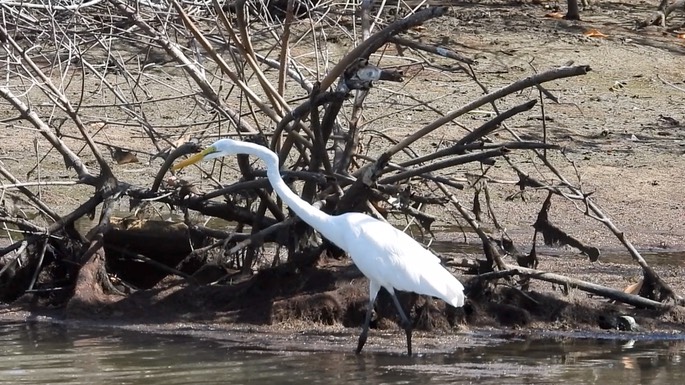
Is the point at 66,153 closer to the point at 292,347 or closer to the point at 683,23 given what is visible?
the point at 292,347

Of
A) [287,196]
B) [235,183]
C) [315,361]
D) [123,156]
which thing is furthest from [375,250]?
[123,156]

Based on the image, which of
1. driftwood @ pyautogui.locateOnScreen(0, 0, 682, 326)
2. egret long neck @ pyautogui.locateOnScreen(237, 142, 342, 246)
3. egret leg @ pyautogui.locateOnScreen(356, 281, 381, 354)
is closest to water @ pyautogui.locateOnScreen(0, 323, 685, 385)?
egret leg @ pyautogui.locateOnScreen(356, 281, 381, 354)

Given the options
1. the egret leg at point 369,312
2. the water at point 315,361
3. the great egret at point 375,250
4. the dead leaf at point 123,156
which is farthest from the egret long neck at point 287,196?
the dead leaf at point 123,156

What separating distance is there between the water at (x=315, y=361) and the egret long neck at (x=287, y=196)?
696 millimetres

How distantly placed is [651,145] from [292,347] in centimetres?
688

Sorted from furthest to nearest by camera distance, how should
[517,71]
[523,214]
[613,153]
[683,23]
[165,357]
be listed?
[683,23], [517,71], [613,153], [523,214], [165,357]

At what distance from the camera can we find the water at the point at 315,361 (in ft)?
21.3

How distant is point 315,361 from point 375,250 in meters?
0.71

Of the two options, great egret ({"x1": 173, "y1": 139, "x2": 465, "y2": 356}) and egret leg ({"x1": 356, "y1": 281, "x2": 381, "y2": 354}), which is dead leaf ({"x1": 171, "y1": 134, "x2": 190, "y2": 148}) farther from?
egret leg ({"x1": 356, "y1": 281, "x2": 381, "y2": 354})

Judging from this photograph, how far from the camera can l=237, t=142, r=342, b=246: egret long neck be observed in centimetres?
709

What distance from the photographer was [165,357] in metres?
6.97

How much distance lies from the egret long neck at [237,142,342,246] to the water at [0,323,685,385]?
2.28 ft

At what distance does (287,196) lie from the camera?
7125 mm

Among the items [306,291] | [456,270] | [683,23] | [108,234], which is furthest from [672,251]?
[683,23]
